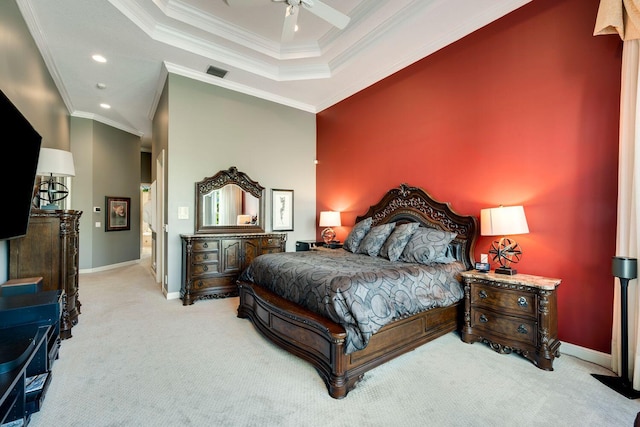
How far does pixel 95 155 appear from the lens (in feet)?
21.7

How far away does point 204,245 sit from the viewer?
4.29 meters

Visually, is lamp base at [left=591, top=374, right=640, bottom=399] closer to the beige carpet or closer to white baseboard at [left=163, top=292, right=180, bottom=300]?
the beige carpet

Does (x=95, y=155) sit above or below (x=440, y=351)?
above

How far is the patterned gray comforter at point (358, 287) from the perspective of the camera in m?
2.15

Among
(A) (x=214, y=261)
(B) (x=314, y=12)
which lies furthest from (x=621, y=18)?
(A) (x=214, y=261)

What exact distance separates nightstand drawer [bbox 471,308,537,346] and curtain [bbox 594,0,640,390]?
588 mm

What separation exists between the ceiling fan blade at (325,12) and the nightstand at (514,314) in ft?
9.45

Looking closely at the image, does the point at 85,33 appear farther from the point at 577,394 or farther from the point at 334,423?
the point at 577,394

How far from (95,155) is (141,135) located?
5.06 feet

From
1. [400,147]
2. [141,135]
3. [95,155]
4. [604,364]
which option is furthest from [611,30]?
[141,135]

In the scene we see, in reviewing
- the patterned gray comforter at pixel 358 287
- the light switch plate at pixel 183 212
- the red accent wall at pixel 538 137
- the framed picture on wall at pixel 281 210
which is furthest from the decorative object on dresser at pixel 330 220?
the light switch plate at pixel 183 212

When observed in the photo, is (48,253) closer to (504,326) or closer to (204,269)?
(204,269)

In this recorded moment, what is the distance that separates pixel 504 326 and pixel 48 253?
4520mm

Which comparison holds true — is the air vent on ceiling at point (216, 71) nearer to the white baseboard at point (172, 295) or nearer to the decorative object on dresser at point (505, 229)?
the white baseboard at point (172, 295)
